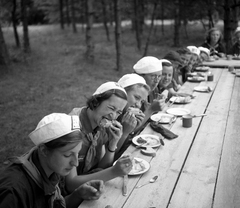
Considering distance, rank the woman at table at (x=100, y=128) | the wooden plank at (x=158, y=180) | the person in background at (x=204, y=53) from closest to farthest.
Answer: the wooden plank at (x=158, y=180) → the woman at table at (x=100, y=128) → the person in background at (x=204, y=53)

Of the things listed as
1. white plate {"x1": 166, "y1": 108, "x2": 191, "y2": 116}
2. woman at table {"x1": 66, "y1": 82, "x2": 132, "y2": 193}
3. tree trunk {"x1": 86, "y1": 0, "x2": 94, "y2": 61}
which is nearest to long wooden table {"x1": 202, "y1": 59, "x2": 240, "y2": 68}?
white plate {"x1": 166, "y1": 108, "x2": 191, "y2": 116}

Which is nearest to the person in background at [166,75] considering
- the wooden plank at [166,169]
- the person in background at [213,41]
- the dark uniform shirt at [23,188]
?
the wooden plank at [166,169]

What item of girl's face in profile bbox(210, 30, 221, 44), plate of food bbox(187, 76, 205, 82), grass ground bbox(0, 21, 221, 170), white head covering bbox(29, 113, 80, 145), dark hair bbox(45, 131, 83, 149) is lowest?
grass ground bbox(0, 21, 221, 170)

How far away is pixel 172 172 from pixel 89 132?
2.51ft

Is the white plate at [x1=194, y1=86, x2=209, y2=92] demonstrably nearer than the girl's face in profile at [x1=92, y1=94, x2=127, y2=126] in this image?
No

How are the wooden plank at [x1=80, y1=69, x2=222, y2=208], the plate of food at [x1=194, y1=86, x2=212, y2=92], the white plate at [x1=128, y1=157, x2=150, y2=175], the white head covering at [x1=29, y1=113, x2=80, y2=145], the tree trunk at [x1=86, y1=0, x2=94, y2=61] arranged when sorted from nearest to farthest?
the white head covering at [x1=29, y1=113, x2=80, y2=145], the wooden plank at [x1=80, y1=69, x2=222, y2=208], the white plate at [x1=128, y1=157, x2=150, y2=175], the plate of food at [x1=194, y1=86, x2=212, y2=92], the tree trunk at [x1=86, y1=0, x2=94, y2=61]

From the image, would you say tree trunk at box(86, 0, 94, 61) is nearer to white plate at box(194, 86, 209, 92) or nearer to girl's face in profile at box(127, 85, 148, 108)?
white plate at box(194, 86, 209, 92)

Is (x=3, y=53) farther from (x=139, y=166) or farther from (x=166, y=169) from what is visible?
(x=166, y=169)

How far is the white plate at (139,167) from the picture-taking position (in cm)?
212

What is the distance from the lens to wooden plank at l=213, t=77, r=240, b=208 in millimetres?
1832

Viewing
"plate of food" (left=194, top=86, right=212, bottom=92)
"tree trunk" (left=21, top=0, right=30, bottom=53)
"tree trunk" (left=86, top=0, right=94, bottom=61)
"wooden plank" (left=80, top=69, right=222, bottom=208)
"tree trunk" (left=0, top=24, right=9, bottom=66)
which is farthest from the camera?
"tree trunk" (left=21, top=0, right=30, bottom=53)

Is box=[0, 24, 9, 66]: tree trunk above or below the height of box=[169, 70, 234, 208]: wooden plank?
above

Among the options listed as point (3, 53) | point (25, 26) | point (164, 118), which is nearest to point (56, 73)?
point (3, 53)

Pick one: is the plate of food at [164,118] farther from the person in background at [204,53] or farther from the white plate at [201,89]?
the person in background at [204,53]
